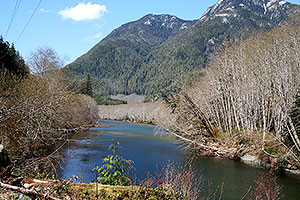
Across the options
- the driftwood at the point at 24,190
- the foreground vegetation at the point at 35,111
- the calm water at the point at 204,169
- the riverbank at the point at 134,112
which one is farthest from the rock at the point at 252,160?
the riverbank at the point at 134,112

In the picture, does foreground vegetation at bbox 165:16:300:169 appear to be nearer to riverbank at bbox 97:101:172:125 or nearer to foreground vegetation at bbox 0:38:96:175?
foreground vegetation at bbox 0:38:96:175

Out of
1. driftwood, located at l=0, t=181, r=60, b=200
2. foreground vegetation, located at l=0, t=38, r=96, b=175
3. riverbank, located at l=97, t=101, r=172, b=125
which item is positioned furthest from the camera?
riverbank, located at l=97, t=101, r=172, b=125

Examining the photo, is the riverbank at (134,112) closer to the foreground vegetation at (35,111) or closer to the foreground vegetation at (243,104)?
the foreground vegetation at (35,111)

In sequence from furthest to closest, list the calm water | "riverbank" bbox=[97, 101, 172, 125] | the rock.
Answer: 1. "riverbank" bbox=[97, 101, 172, 125]
2. the rock
3. the calm water

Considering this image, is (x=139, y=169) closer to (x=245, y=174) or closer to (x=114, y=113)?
(x=245, y=174)

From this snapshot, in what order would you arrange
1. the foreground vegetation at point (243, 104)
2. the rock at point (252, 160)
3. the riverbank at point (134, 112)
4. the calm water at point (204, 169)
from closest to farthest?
the calm water at point (204, 169) < the rock at point (252, 160) < the foreground vegetation at point (243, 104) < the riverbank at point (134, 112)

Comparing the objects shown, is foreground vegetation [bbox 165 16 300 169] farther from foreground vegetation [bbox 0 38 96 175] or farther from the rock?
foreground vegetation [bbox 0 38 96 175]

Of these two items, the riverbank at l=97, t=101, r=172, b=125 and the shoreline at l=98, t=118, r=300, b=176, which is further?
the riverbank at l=97, t=101, r=172, b=125

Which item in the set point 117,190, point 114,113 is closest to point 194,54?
point 114,113

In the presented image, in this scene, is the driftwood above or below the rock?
above

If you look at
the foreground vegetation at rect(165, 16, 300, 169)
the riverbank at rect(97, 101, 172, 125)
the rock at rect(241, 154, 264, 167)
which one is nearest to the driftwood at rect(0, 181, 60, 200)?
the foreground vegetation at rect(165, 16, 300, 169)

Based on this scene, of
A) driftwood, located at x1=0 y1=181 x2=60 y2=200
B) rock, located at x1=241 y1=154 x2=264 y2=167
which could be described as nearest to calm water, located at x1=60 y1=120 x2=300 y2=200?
rock, located at x1=241 y1=154 x2=264 y2=167

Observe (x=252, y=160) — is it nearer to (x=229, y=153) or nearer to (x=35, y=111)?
(x=229, y=153)

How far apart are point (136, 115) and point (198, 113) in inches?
1827
